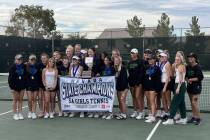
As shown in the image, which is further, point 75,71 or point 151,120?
point 75,71

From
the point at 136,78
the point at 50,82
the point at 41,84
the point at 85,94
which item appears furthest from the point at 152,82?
the point at 41,84

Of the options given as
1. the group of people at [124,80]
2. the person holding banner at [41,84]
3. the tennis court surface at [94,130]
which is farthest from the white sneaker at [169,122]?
the person holding banner at [41,84]

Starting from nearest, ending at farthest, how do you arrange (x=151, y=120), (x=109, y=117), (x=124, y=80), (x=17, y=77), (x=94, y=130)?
1. (x=94, y=130)
2. (x=151, y=120)
3. (x=17, y=77)
4. (x=124, y=80)
5. (x=109, y=117)

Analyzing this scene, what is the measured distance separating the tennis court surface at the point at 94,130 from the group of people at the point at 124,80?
15.6 inches

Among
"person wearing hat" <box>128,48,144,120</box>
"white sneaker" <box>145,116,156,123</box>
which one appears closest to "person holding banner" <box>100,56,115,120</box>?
"person wearing hat" <box>128,48,144,120</box>

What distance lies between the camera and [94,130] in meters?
9.27

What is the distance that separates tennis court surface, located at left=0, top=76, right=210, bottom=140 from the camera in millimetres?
8539

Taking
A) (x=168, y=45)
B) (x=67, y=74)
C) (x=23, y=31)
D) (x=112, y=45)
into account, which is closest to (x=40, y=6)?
(x=23, y=31)

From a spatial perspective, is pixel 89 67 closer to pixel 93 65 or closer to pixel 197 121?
pixel 93 65

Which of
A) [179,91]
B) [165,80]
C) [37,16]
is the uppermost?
[37,16]

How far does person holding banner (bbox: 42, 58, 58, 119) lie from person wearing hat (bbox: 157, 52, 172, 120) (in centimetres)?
276

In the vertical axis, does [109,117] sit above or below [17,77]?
below

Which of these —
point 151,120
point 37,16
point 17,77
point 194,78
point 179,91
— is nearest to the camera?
point 179,91

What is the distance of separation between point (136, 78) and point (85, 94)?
1.53 metres
